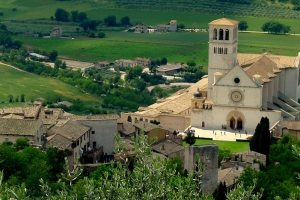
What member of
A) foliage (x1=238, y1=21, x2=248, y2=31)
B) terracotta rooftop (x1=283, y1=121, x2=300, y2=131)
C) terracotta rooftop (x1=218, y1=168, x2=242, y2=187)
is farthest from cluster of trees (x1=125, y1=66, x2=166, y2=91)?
terracotta rooftop (x1=218, y1=168, x2=242, y2=187)

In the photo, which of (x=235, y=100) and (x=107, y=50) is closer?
(x=235, y=100)

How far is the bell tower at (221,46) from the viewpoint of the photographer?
90938mm

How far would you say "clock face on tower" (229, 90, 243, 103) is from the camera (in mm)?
88250

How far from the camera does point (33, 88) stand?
138 m

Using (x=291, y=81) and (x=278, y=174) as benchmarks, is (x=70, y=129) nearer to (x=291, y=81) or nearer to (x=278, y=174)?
(x=278, y=174)

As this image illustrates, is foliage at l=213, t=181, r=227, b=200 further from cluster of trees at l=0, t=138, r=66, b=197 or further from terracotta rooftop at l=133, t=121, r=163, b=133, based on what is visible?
terracotta rooftop at l=133, t=121, r=163, b=133

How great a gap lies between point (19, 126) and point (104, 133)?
716cm

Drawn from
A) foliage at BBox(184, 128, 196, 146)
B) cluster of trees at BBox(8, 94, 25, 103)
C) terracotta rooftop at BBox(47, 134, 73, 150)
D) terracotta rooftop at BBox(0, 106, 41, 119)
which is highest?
terracotta rooftop at BBox(0, 106, 41, 119)

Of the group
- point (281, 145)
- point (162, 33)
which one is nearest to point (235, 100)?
point (281, 145)

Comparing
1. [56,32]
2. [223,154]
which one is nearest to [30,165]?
[223,154]

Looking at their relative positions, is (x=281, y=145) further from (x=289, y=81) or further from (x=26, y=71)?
(x=26, y=71)

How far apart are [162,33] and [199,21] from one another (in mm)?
9864

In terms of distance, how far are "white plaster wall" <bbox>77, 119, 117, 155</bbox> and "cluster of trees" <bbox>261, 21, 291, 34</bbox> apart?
107909 millimetres

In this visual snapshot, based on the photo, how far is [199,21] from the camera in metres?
193
